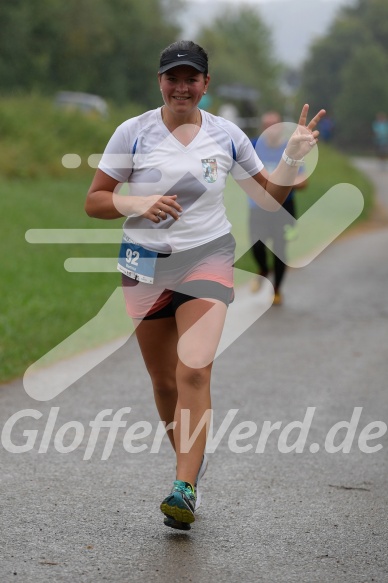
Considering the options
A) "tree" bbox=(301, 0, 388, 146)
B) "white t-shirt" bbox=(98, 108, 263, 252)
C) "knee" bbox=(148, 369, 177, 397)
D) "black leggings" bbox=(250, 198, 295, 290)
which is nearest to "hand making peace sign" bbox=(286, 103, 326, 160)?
"white t-shirt" bbox=(98, 108, 263, 252)

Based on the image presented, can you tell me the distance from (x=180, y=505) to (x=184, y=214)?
125 centimetres

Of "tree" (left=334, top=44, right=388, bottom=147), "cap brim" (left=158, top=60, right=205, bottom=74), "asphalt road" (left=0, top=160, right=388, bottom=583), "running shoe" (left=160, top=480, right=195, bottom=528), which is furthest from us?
"tree" (left=334, top=44, right=388, bottom=147)

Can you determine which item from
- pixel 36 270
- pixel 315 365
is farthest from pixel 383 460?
pixel 36 270

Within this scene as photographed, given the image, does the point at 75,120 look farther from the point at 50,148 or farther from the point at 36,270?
the point at 36,270

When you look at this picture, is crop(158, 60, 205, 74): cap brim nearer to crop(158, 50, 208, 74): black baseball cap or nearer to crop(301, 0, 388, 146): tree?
crop(158, 50, 208, 74): black baseball cap

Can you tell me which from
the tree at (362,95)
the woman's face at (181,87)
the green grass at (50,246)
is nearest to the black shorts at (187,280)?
the woman's face at (181,87)

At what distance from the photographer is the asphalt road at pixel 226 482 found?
469cm

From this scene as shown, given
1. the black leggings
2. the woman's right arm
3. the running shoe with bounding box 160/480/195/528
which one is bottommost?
the black leggings

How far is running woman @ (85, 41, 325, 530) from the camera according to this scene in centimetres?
514

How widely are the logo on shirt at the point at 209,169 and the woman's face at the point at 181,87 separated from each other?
Result: 0.76 ft

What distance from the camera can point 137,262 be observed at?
5.29 m

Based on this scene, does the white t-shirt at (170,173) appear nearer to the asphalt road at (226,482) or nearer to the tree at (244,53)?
the asphalt road at (226,482)

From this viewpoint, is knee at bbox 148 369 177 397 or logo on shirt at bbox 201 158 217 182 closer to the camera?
logo on shirt at bbox 201 158 217 182

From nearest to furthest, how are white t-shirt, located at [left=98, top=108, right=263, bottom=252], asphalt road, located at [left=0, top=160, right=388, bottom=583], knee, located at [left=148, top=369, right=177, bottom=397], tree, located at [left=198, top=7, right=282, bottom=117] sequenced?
asphalt road, located at [left=0, top=160, right=388, bottom=583]
white t-shirt, located at [left=98, top=108, right=263, bottom=252]
knee, located at [left=148, top=369, right=177, bottom=397]
tree, located at [left=198, top=7, right=282, bottom=117]
